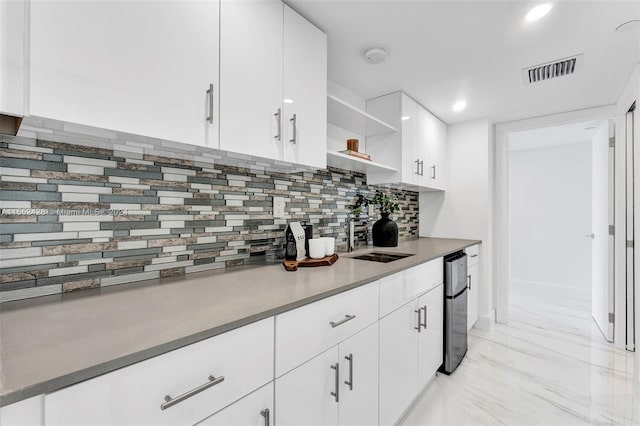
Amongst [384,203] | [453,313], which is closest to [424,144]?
[384,203]

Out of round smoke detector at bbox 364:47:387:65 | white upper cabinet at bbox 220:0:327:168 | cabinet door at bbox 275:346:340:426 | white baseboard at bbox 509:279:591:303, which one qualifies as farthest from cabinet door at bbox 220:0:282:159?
white baseboard at bbox 509:279:591:303

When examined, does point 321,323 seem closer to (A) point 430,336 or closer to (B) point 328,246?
(B) point 328,246

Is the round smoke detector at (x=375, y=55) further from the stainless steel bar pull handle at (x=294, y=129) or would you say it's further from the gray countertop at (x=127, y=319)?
the gray countertop at (x=127, y=319)

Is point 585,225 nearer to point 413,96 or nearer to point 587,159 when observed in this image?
point 587,159

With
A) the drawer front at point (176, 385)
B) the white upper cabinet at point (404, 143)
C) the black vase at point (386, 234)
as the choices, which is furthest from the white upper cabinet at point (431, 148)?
the drawer front at point (176, 385)

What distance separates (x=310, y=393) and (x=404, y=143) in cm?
203

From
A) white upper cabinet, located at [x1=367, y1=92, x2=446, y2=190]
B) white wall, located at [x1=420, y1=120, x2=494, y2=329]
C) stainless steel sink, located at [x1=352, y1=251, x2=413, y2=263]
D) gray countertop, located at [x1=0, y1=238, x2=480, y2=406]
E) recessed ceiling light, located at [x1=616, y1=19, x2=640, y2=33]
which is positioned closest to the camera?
gray countertop, located at [x1=0, y1=238, x2=480, y2=406]

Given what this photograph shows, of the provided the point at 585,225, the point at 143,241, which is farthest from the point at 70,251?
the point at 585,225

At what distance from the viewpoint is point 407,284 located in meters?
1.70

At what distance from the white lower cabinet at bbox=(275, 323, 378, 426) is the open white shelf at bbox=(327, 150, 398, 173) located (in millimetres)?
1030

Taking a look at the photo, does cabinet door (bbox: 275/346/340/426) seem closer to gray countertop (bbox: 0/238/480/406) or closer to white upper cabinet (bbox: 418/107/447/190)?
gray countertop (bbox: 0/238/480/406)

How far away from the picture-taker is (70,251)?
1.07 m

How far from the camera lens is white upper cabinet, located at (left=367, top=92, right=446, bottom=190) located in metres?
2.48

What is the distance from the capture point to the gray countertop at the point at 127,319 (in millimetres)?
570
